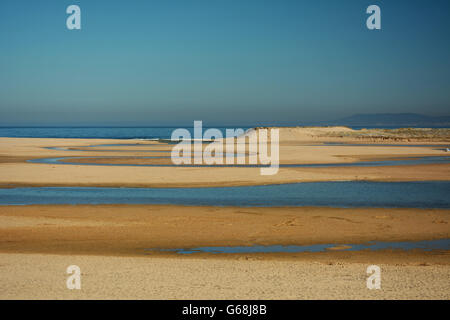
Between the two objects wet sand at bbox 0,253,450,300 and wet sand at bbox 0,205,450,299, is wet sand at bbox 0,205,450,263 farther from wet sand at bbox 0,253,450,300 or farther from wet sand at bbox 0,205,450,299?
wet sand at bbox 0,253,450,300

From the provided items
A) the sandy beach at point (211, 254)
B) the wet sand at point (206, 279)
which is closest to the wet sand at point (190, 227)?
the sandy beach at point (211, 254)

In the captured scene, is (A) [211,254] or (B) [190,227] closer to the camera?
(A) [211,254]

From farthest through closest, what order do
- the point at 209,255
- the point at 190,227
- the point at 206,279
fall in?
the point at 190,227, the point at 209,255, the point at 206,279

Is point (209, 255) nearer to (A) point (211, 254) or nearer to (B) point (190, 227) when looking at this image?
(A) point (211, 254)

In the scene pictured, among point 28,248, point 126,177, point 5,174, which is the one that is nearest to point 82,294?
point 28,248

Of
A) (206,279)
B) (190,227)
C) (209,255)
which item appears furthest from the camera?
(190,227)

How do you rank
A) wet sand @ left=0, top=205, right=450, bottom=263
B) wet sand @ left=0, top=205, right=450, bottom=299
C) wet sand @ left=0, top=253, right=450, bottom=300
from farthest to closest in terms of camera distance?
wet sand @ left=0, top=205, right=450, bottom=263, wet sand @ left=0, top=205, right=450, bottom=299, wet sand @ left=0, top=253, right=450, bottom=300

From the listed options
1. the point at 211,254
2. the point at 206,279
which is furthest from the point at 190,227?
the point at 206,279

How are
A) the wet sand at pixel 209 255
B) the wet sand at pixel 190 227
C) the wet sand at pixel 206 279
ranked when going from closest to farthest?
the wet sand at pixel 206 279 → the wet sand at pixel 209 255 → the wet sand at pixel 190 227

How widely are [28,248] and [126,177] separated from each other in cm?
1533

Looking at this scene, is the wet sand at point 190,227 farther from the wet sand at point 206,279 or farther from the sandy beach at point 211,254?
the wet sand at point 206,279

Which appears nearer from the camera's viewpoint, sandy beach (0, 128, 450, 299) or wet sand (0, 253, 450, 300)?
wet sand (0, 253, 450, 300)

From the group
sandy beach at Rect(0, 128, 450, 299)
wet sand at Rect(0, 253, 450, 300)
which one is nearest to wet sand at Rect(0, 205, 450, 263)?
sandy beach at Rect(0, 128, 450, 299)
